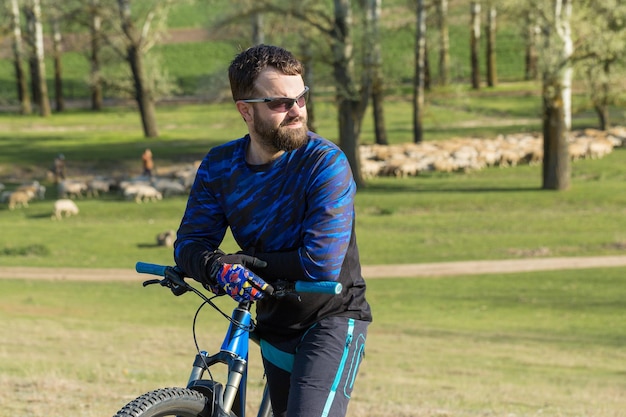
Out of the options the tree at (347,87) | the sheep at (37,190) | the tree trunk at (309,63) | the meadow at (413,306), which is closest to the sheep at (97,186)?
the meadow at (413,306)

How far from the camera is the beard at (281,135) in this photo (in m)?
4.18

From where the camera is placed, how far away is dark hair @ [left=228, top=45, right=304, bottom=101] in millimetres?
4215

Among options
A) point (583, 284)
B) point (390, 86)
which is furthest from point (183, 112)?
point (583, 284)

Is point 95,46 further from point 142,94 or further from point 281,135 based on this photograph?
point 281,135

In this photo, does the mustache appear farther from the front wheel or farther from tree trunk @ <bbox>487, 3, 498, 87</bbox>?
tree trunk @ <bbox>487, 3, 498, 87</bbox>

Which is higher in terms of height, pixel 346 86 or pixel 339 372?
pixel 339 372

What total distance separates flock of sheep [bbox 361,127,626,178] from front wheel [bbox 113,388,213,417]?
37187mm

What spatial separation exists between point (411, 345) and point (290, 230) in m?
10.7

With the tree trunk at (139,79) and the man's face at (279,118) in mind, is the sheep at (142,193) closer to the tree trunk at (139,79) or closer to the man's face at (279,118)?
the tree trunk at (139,79)

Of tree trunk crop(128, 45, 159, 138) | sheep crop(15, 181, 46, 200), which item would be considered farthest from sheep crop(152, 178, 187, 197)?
tree trunk crop(128, 45, 159, 138)

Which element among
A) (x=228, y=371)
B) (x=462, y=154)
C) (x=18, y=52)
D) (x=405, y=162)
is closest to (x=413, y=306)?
(x=228, y=371)

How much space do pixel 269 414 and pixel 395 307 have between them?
Answer: 1486cm

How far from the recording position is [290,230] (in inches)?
167

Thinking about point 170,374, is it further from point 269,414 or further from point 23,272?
point 23,272
